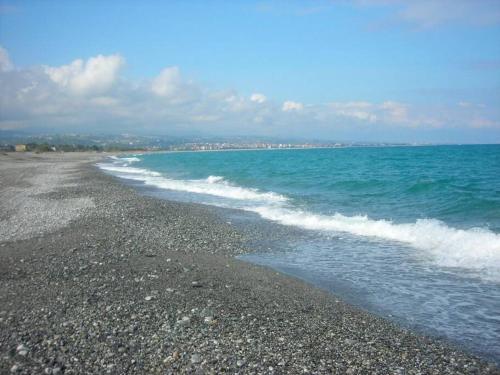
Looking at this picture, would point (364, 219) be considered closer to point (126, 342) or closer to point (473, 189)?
point (473, 189)

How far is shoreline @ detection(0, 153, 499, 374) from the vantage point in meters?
5.95

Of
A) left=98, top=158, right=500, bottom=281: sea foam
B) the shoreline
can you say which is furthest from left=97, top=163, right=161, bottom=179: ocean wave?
the shoreline

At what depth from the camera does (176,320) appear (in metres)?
7.23

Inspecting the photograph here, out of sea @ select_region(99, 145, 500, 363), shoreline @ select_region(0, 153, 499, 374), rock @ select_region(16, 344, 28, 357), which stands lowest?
sea @ select_region(99, 145, 500, 363)

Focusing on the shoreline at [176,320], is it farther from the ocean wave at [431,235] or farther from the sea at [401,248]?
the ocean wave at [431,235]

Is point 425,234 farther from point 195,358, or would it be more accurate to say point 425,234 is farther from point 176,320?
point 195,358

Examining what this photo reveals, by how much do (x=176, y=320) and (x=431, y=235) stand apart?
444 inches

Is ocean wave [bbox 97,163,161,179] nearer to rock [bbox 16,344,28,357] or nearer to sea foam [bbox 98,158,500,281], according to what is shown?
sea foam [bbox 98,158,500,281]

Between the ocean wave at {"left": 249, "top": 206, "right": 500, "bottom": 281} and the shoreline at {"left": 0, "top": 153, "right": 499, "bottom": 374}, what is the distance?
558cm

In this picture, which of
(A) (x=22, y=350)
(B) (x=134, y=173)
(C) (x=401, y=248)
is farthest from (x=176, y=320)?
(B) (x=134, y=173)

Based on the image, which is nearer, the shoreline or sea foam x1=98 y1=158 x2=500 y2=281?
the shoreline

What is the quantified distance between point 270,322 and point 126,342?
8.24 ft

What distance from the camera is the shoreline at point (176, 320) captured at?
234 inches

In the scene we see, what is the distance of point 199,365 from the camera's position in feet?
19.1
